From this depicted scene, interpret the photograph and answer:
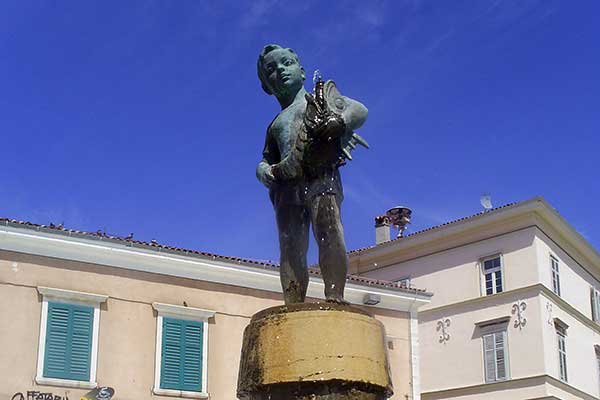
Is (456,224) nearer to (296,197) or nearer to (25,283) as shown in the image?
(25,283)

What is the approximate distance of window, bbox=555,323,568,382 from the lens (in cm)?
3002

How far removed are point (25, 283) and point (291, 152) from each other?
15.0 m

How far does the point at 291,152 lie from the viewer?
6.84m

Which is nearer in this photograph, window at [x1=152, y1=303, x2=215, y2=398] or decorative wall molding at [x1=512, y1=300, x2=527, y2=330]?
window at [x1=152, y1=303, x2=215, y2=398]

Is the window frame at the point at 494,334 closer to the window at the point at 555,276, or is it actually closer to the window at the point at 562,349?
the window at the point at 562,349

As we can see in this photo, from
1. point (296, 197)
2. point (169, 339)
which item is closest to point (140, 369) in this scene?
point (169, 339)

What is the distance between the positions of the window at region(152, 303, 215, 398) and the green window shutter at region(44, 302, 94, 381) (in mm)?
1683

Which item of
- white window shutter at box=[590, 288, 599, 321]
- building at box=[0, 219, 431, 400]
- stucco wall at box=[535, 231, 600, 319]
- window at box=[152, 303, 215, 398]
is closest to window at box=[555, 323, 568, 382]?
stucco wall at box=[535, 231, 600, 319]

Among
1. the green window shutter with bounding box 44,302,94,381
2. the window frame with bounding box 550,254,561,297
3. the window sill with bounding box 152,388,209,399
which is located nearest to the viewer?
the green window shutter with bounding box 44,302,94,381

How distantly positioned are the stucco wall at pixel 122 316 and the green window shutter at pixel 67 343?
28 centimetres

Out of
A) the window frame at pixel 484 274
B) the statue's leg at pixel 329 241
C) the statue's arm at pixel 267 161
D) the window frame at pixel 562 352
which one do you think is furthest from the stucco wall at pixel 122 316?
the statue's leg at pixel 329 241

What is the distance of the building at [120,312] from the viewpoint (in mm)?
20344

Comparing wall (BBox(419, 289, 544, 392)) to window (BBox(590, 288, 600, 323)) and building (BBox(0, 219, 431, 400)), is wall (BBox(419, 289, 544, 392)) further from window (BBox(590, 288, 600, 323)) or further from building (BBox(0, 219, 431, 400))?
building (BBox(0, 219, 431, 400))

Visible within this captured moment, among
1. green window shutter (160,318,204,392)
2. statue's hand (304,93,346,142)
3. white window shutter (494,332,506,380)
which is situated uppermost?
Answer: white window shutter (494,332,506,380)
